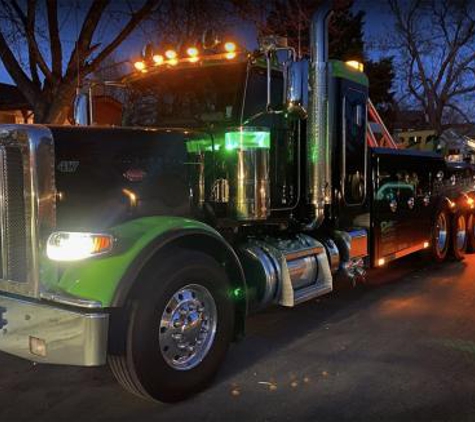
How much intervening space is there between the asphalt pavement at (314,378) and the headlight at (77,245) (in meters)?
1.03

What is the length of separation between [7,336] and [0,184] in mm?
971

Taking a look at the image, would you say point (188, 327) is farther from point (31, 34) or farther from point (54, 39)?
point (54, 39)

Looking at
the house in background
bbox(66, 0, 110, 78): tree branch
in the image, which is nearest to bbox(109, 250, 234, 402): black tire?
bbox(66, 0, 110, 78): tree branch

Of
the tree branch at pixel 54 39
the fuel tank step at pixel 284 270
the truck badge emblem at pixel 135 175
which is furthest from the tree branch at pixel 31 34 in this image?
the truck badge emblem at pixel 135 175

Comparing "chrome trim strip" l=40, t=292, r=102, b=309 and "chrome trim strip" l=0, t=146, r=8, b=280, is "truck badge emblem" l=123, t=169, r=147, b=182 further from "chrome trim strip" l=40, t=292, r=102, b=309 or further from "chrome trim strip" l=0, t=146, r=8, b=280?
"chrome trim strip" l=40, t=292, r=102, b=309

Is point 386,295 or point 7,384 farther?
point 386,295

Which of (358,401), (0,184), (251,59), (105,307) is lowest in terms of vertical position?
(358,401)

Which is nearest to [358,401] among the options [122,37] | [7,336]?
[7,336]

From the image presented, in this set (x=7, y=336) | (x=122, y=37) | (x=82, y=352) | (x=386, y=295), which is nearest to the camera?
(x=82, y=352)

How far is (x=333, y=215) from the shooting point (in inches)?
253

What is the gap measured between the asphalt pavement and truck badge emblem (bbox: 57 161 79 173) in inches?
61.1

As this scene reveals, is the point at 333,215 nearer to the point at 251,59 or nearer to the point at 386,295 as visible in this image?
the point at 386,295

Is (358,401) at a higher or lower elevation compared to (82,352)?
lower

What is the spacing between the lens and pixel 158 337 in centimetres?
398
